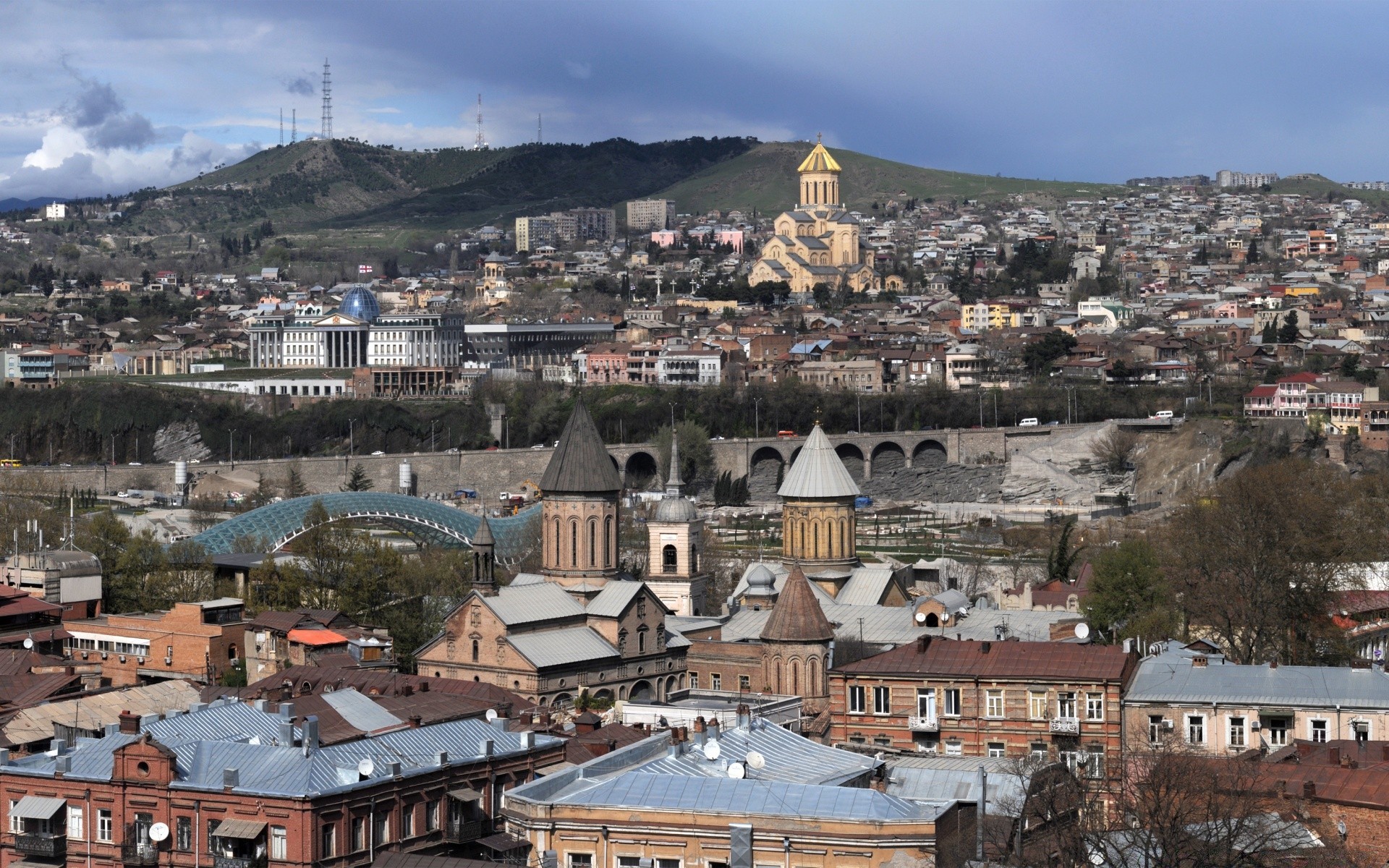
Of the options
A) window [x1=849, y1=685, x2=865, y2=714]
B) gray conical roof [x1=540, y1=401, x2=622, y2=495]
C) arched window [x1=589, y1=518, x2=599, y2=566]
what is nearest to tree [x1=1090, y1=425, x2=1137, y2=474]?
gray conical roof [x1=540, y1=401, x2=622, y2=495]

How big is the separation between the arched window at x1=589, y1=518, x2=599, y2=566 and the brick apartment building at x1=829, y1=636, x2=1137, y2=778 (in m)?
13.4

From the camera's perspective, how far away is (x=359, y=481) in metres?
99.3

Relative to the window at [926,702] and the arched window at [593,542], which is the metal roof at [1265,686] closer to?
the window at [926,702]

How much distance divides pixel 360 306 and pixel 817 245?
41618 millimetres

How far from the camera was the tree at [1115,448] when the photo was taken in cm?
10456

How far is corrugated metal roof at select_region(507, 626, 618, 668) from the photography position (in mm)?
42000

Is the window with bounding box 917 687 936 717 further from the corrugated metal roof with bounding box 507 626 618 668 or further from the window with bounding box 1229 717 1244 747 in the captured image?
the corrugated metal roof with bounding box 507 626 618 668

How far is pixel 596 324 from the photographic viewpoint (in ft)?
478

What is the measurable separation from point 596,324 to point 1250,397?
48.8 metres

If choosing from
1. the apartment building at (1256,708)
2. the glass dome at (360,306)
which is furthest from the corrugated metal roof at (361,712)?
the glass dome at (360,306)

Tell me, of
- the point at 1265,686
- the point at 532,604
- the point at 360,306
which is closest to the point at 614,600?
the point at 532,604

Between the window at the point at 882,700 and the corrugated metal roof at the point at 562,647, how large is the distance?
8.81 m

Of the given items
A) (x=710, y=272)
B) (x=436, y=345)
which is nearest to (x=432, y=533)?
(x=436, y=345)

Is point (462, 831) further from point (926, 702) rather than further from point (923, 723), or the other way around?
point (926, 702)
